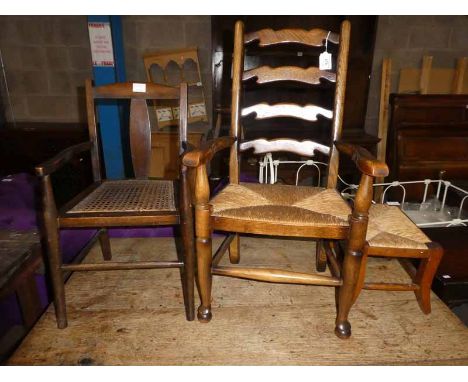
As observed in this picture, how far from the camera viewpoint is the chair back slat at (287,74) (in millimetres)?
1439

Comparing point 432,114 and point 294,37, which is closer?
point 294,37

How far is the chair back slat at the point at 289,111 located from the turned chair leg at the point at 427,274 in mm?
666

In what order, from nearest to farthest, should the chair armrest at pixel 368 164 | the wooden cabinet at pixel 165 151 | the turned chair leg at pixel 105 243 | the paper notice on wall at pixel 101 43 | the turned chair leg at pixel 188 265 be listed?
the chair armrest at pixel 368 164, the turned chair leg at pixel 188 265, the turned chair leg at pixel 105 243, the paper notice on wall at pixel 101 43, the wooden cabinet at pixel 165 151

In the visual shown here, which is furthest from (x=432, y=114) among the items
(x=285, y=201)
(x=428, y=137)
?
(x=285, y=201)

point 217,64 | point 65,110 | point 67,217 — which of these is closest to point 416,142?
point 217,64

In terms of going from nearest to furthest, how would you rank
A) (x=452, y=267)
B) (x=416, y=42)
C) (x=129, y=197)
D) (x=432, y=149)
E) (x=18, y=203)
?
(x=129, y=197)
(x=452, y=267)
(x=18, y=203)
(x=432, y=149)
(x=416, y=42)

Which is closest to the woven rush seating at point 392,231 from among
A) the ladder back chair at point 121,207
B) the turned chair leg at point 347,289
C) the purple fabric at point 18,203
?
the turned chair leg at point 347,289

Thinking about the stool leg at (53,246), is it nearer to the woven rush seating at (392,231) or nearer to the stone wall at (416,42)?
the woven rush seating at (392,231)

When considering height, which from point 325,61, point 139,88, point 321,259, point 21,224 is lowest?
point 321,259

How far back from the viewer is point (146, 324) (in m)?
1.28

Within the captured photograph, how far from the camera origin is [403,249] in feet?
3.97

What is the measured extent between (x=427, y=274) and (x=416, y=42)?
3.22 meters

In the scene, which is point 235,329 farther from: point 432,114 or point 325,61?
point 432,114

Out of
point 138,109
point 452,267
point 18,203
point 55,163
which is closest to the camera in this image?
point 55,163
